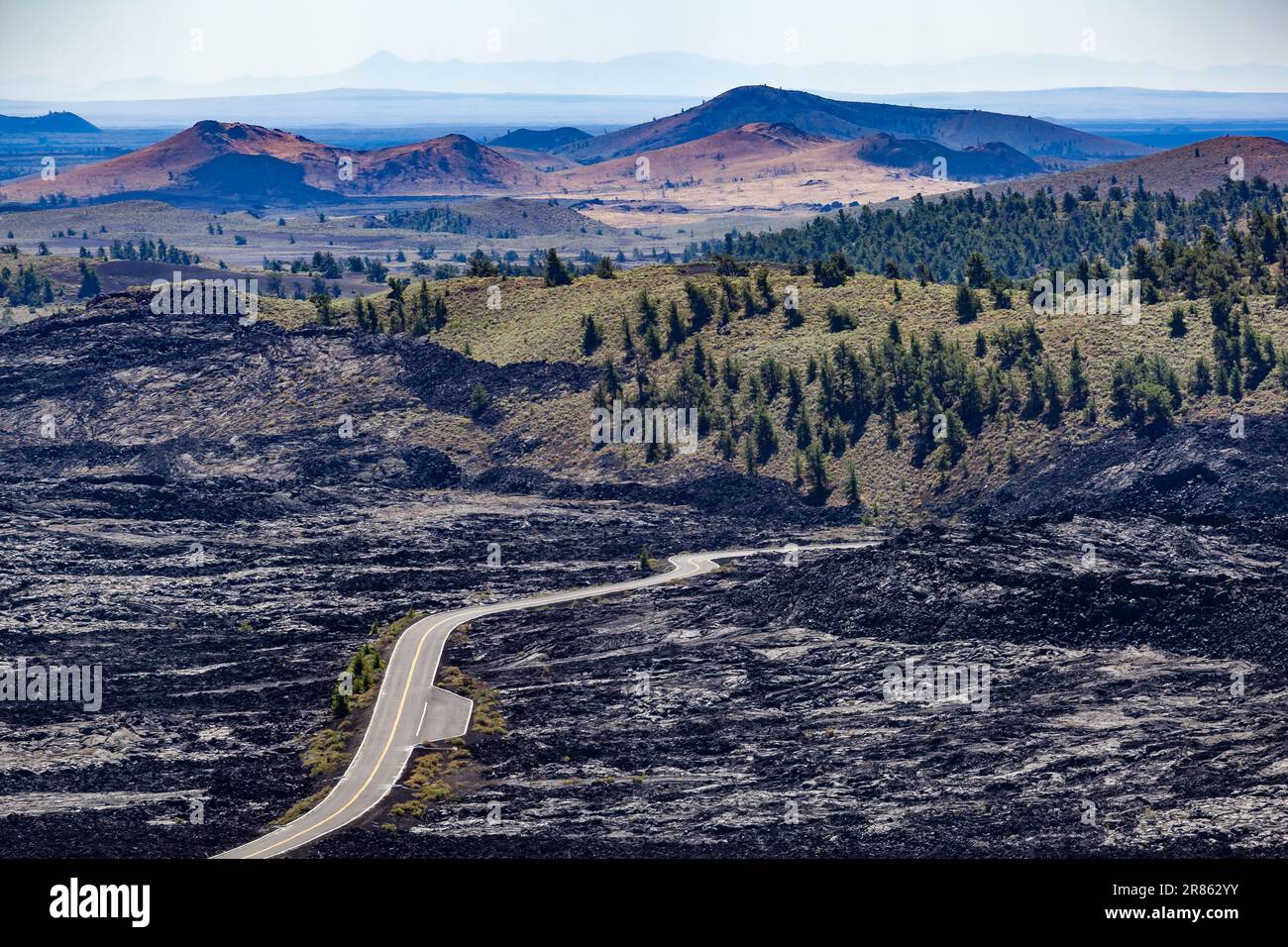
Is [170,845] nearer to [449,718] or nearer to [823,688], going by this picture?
[449,718]

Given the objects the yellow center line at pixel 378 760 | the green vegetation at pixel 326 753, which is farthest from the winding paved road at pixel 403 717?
the green vegetation at pixel 326 753

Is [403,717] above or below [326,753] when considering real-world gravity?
below

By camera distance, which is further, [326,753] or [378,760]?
[326,753]

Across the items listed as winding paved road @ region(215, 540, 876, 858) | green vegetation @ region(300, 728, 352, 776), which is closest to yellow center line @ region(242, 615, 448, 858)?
winding paved road @ region(215, 540, 876, 858)

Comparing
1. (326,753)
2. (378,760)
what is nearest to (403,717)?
(326,753)

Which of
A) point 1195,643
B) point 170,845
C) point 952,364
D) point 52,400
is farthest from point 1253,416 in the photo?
point 52,400

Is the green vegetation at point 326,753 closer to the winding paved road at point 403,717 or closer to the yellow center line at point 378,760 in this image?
the winding paved road at point 403,717

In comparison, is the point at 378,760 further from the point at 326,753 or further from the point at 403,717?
the point at 403,717

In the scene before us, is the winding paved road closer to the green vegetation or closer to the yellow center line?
the yellow center line

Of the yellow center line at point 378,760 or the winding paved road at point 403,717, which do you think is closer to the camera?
the yellow center line at point 378,760
